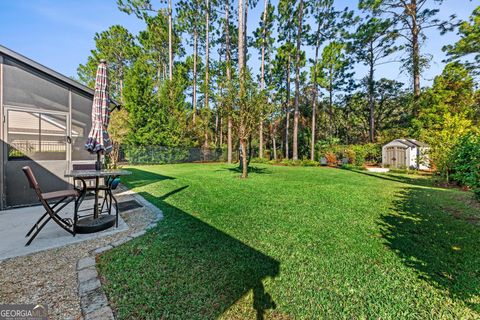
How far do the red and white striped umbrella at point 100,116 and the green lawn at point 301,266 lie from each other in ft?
5.70

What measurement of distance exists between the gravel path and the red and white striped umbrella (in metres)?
1.55

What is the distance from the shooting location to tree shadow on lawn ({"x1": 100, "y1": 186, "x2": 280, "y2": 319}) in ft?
5.01

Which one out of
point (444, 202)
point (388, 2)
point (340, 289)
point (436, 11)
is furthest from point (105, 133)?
point (436, 11)

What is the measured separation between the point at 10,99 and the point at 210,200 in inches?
185

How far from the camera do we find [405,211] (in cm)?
397

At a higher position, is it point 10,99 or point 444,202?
point 10,99

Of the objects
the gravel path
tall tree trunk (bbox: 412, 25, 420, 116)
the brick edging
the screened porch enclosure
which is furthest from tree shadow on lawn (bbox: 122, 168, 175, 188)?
tall tree trunk (bbox: 412, 25, 420, 116)

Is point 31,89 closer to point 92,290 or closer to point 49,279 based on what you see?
point 49,279

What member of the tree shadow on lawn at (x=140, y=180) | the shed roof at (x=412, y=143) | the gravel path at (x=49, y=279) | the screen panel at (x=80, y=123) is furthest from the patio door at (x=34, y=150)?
the shed roof at (x=412, y=143)

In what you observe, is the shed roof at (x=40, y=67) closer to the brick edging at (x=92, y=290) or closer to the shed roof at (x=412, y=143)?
the brick edging at (x=92, y=290)

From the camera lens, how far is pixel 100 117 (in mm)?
3406

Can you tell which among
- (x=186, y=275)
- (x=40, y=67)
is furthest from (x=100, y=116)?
(x=186, y=275)

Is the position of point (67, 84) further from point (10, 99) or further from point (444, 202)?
point (444, 202)

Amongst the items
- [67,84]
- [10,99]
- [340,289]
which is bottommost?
[340,289]
